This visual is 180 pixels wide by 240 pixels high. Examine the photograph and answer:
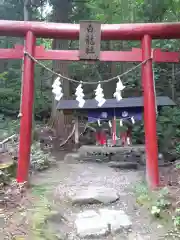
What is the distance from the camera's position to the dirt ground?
444 centimetres

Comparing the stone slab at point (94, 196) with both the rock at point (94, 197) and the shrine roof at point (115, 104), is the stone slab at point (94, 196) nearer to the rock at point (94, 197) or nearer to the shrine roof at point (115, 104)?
the rock at point (94, 197)

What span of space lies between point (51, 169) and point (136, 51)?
3.99m

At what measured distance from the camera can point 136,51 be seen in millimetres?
6516

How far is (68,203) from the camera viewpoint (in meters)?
5.78

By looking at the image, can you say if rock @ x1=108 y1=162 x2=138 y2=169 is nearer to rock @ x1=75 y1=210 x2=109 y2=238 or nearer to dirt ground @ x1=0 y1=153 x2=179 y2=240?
dirt ground @ x1=0 y1=153 x2=179 y2=240

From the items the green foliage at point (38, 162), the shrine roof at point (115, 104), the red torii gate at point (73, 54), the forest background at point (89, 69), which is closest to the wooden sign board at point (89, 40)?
the red torii gate at point (73, 54)

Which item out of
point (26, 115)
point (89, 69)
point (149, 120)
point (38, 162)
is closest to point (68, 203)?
point (26, 115)

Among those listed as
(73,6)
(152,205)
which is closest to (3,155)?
(152,205)

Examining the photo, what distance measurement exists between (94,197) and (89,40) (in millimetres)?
3111

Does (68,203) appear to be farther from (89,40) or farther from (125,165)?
(125,165)

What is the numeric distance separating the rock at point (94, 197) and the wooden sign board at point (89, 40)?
2.69 metres

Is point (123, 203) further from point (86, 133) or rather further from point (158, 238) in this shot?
point (86, 133)

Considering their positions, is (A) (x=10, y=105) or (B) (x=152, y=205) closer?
(B) (x=152, y=205)

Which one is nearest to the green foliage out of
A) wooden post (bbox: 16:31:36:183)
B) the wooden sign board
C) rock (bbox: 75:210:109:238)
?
wooden post (bbox: 16:31:36:183)
